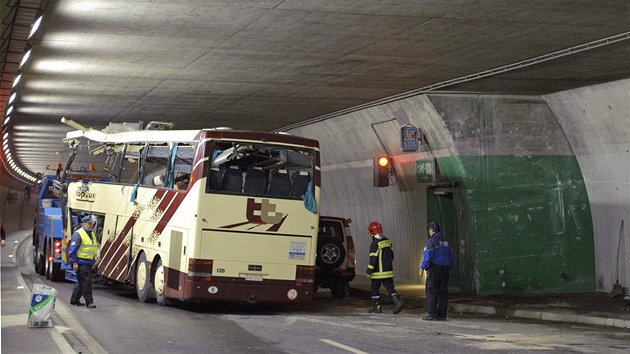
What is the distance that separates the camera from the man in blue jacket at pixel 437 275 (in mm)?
18359

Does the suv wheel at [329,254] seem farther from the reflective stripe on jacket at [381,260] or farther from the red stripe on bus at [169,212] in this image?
the red stripe on bus at [169,212]

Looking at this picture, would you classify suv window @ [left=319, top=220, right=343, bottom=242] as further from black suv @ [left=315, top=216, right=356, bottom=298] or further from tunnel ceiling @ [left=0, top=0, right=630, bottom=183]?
tunnel ceiling @ [left=0, top=0, right=630, bottom=183]

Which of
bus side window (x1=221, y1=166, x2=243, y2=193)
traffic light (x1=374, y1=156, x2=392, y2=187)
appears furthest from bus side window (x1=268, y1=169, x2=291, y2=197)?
traffic light (x1=374, y1=156, x2=392, y2=187)

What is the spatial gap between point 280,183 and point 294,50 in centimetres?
270

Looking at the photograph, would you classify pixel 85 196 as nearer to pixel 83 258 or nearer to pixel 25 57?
pixel 83 258

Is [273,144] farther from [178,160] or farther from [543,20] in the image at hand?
[543,20]

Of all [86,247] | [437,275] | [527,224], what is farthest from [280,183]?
[527,224]

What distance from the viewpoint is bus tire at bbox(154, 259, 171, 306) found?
19.4 metres

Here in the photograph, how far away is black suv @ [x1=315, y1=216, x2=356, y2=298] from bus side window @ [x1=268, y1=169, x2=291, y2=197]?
16.0 ft

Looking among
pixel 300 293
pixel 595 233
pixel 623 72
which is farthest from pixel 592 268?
pixel 300 293

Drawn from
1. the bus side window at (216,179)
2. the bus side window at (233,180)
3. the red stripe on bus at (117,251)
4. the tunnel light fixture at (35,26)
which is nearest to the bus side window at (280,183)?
the bus side window at (233,180)

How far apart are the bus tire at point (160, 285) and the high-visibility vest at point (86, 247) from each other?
1.44 metres

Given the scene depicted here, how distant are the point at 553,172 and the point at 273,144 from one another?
8342mm

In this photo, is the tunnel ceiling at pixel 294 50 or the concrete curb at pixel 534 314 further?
the concrete curb at pixel 534 314
